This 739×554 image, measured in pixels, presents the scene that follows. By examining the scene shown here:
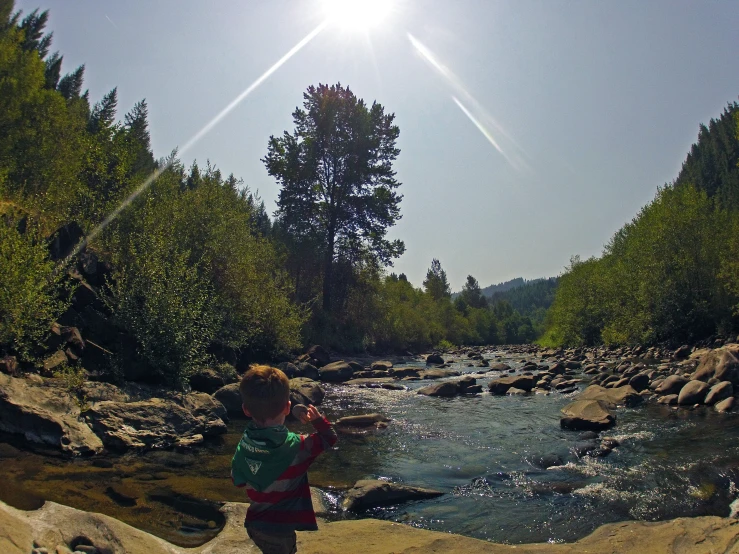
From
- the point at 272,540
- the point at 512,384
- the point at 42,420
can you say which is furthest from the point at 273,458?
the point at 512,384

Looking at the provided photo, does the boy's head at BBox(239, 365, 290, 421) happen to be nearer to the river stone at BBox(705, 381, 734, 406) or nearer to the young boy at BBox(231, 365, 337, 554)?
the young boy at BBox(231, 365, 337, 554)

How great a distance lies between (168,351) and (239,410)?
2.90 metres

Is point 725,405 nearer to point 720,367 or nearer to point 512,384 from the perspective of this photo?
point 720,367

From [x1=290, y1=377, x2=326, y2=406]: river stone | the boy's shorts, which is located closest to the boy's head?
the boy's shorts

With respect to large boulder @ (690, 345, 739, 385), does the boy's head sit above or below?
above

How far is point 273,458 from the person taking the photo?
3783 mm

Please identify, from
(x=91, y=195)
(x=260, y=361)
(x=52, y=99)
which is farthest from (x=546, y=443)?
(x=52, y=99)

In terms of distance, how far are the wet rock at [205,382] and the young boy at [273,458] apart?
45.9 feet

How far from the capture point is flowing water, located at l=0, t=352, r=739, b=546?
284 inches

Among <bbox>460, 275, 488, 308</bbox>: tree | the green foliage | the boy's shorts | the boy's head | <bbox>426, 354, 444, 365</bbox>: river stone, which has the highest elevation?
<bbox>460, 275, 488, 308</bbox>: tree

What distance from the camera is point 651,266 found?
36.0m

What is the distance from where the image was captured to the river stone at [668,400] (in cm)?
1576

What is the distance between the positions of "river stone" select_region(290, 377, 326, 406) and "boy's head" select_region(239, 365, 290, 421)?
12.2 m

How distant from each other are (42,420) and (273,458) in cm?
844
